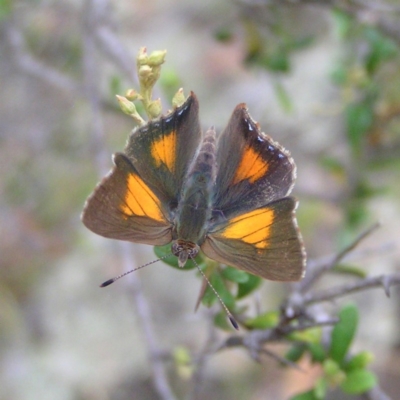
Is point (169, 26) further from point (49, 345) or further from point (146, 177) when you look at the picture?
point (146, 177)

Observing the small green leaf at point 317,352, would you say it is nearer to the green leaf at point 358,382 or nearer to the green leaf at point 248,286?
the green leaf at point 358,382

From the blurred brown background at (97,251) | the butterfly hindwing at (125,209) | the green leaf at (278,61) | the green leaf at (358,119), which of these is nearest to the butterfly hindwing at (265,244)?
the butterfly hindwing at (125,209)

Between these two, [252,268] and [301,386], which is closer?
[252,268]

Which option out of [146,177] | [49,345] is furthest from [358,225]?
[49,345]

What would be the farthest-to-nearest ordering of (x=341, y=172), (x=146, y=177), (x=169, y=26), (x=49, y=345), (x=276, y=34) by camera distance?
(x=169, y=26)
(x=49, y=345)
(x=341, y=172)
(x=276, y=34)
(x=146, y=177)

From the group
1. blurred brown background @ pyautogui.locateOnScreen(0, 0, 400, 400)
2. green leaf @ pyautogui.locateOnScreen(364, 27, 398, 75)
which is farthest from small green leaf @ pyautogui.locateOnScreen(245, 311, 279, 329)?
blurred brown background @ pyautogui.locateOnScreen(0, 0, 400, 400)

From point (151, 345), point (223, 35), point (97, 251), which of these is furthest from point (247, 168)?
point (97, 251)
